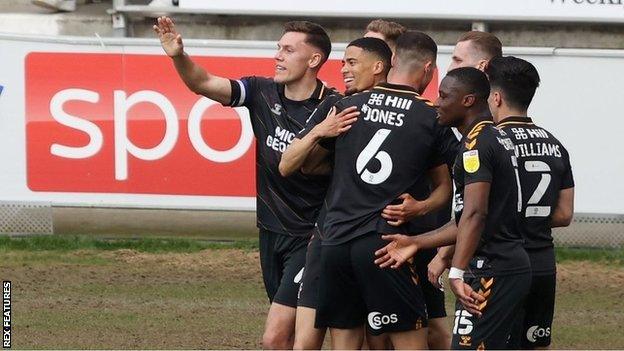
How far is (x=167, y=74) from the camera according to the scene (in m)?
13.7

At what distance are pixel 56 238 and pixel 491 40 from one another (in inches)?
259

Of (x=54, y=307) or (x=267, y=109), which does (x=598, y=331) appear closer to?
(x=267, y=109)

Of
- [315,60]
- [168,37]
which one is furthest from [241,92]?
[168,37]

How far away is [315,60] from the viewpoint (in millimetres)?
8867

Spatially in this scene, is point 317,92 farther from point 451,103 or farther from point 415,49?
point 451,103

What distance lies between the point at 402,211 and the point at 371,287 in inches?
18.0

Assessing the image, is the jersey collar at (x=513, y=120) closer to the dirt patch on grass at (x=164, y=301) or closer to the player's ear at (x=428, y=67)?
the player's ear at (x=428, y=67)

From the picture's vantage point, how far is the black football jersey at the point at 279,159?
8.71 metres

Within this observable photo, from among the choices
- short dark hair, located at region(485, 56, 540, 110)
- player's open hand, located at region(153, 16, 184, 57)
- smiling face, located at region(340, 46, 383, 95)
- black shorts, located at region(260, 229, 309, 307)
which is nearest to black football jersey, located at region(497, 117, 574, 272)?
short dark hair, located at region(485, 56, 540, 110)

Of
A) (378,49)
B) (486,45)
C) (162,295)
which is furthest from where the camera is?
(162,295)

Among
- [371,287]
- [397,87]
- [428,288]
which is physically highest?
[397,87]

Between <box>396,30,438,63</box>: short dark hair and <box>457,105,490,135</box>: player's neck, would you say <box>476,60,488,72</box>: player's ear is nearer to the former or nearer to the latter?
<box>396,30,438,63</box>: short dark hair

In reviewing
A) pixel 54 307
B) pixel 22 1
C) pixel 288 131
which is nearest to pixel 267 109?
pixel 288 131

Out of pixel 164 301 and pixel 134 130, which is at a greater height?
pixel 134 130
